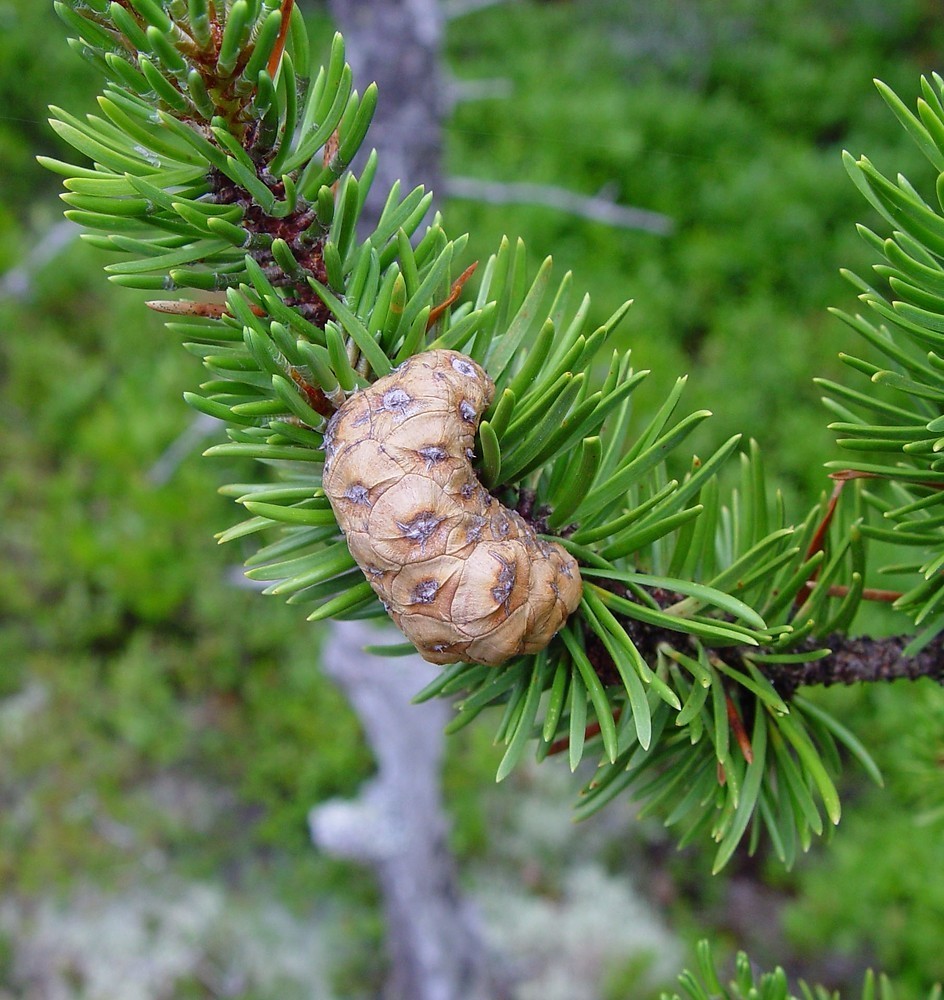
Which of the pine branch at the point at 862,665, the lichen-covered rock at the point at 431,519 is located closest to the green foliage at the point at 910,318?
the pine branch at the point at 862,665

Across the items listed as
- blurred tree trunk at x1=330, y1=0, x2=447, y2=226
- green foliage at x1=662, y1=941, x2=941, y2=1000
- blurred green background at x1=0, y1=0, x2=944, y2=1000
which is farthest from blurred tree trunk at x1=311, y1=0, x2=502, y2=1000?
green foliage at x1=662, y1=941, x2=941, y2=1000

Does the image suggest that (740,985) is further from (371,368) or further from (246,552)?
(246,552)

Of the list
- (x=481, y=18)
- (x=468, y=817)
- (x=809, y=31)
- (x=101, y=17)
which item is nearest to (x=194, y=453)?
(x=468, y=817)

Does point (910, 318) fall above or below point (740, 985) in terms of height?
above

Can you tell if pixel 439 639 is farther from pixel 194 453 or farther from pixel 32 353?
pixel 32 353

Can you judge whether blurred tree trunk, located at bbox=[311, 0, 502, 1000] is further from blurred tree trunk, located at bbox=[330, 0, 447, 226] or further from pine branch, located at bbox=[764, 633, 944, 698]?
pine branch, located at bbox=[764, 633, 944, 698]

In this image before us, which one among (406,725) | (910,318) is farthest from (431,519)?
(406,725)

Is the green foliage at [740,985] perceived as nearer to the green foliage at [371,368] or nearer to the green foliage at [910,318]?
the green foliage at [371,368]
